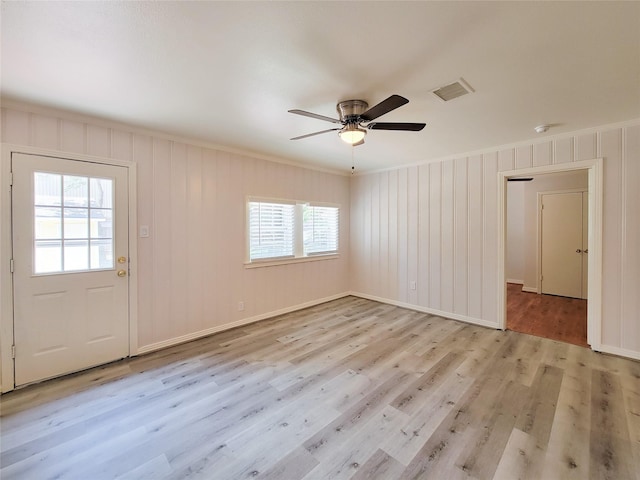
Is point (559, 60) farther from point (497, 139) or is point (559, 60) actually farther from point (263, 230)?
point (263, 230)

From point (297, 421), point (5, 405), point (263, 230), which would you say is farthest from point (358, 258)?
Answer: point (5, 405)

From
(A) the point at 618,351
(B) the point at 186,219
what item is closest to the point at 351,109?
(B) the point at 186,219

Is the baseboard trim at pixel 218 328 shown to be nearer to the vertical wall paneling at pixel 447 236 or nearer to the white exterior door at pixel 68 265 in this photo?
the white exterior door at pixel 68 265

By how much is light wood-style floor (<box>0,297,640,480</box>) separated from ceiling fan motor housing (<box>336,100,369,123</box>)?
237 cm

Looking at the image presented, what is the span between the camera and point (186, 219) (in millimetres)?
3475

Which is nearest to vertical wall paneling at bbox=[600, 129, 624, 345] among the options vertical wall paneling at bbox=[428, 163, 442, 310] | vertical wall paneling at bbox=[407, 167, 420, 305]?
vertical wall paneling at bbox=[428, 163, 442, 310]

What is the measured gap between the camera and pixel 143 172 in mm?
3137

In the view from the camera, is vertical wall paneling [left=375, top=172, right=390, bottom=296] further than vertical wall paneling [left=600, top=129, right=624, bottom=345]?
Yes

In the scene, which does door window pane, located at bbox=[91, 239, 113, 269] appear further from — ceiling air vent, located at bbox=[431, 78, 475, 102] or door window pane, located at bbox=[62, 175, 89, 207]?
ceiling air vent, located at bbox=[431, 78, 475, 102]

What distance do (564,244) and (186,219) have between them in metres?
6.92

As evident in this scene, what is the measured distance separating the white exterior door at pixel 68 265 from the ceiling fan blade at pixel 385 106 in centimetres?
264

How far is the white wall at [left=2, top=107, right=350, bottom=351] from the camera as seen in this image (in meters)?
2.78

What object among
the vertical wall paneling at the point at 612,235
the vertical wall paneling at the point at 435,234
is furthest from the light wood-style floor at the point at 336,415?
the vertical wall paneling at the point at 435,234

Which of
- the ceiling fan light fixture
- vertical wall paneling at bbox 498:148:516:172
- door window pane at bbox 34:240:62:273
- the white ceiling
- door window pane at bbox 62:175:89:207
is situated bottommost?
door window pane at bbox 34:240:62:273
